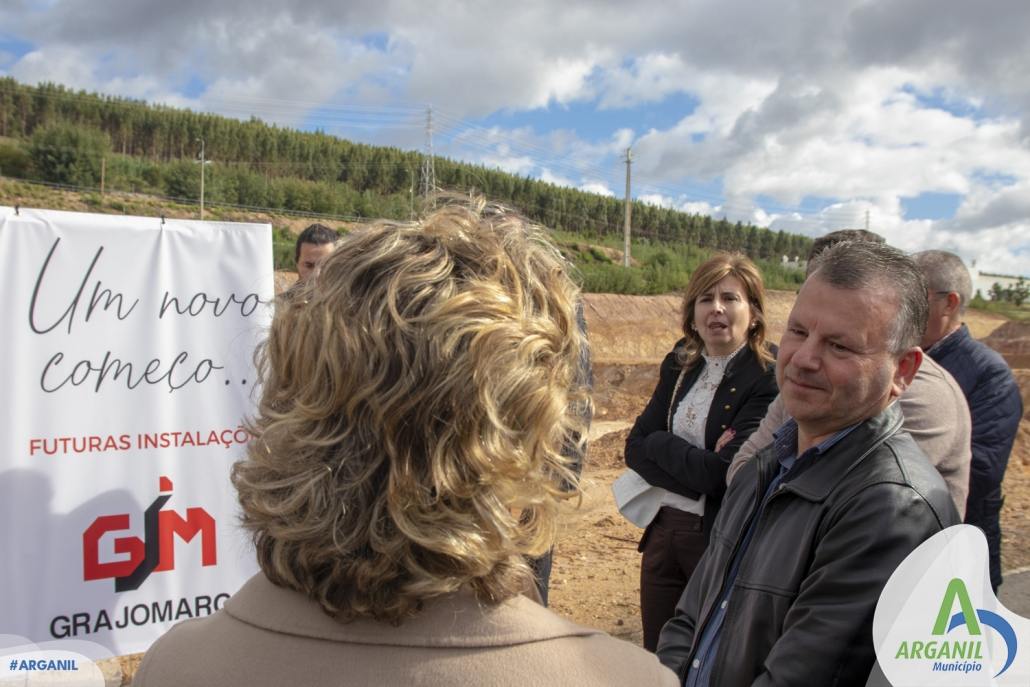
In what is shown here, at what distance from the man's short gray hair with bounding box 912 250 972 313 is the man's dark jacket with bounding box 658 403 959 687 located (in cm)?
183

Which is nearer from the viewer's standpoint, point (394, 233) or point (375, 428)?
point (375, 428)

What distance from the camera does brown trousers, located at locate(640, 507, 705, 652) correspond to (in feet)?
9.72

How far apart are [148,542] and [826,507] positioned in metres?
3.23

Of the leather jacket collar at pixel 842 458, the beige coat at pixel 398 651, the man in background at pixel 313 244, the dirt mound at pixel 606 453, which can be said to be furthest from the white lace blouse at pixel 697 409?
the dirt mound at pixel 606 453

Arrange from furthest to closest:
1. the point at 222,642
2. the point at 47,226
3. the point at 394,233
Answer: the point at 47,226 < the point at 394,233 < the point at 222,642

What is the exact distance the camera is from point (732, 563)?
1857 millimetres

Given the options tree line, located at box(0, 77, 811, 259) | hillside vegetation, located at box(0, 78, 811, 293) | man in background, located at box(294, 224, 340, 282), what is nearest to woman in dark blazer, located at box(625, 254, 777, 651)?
man in background, located at box(294, 224, 340, 282)

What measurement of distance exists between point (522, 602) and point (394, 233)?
1.81ft

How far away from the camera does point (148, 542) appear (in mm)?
3674

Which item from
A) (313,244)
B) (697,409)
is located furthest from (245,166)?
(697,409)

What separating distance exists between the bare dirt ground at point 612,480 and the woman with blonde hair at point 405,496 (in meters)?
0.25

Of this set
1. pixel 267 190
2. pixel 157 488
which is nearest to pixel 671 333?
pixel 157 488

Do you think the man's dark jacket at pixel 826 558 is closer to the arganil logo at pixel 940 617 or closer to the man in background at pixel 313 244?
the arganil logo at pixel 940 617

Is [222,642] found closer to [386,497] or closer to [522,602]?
[386,497]
